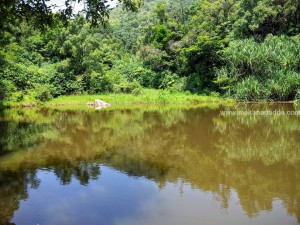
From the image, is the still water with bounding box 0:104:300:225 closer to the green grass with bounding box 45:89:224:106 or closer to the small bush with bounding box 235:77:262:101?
the small bush with bounding box 235:77:262:101

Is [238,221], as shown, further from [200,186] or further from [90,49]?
[90,49]

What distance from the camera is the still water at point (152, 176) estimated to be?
533 cm

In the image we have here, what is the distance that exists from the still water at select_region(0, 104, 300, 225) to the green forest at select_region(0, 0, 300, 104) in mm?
11913

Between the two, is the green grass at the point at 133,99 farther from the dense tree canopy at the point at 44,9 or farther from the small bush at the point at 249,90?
the dense tree canopy at the point at 44,9

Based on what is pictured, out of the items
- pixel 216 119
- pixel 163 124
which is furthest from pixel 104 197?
pixel 216 119

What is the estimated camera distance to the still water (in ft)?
17.5

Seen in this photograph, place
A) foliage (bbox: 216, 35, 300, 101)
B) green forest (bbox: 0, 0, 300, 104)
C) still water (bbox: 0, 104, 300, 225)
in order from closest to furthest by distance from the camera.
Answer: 1. still water (bbox: 0, 104, 300, 225)
2. foliage (bbox: 216, 35, 300, 101)
3. green forest (bbox: 0, 0, 300, 104)

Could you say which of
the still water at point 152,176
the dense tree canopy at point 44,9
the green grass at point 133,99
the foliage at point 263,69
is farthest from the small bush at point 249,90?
the dense tree canopy at point 44,9

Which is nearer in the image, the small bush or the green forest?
the small bush

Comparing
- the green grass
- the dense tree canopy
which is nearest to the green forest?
the green grass

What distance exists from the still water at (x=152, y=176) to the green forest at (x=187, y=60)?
1191 centimetres

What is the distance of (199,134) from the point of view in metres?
12.3

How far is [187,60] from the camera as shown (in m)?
29.8

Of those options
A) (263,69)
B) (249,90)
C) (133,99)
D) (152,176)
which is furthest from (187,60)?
(152,176)
